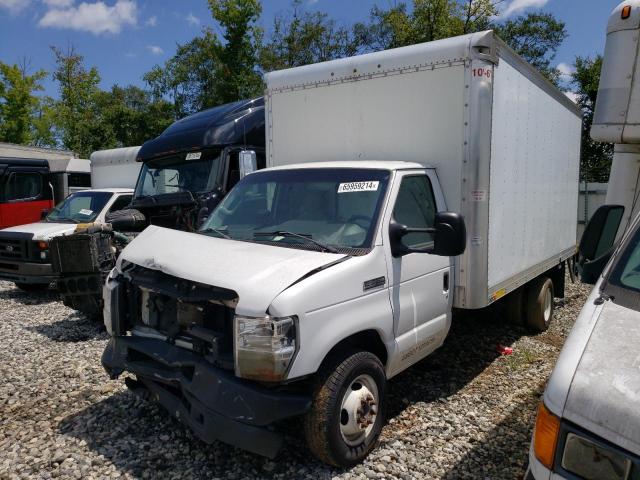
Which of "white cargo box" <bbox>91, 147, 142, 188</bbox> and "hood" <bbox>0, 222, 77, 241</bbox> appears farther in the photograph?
"white cargo box" <bbox>91, 147, 142, 188</bbox>

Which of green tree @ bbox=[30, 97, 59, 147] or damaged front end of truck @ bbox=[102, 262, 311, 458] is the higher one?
green tree @ bbox=[30, 97, 59, 147]

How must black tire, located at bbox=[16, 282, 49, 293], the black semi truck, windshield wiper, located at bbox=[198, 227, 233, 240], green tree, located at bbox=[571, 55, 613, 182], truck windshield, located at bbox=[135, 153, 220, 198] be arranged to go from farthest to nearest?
green tree, located at bbox=[571, 55, 613, 182] → black tire, located at bbox=[16, 282, 49, 293] → truck windshield, located at bbox=[135, 153, 220, 198] → the black semi truck → windshield wiper, located at bbox=[198, 227, 233, 240]

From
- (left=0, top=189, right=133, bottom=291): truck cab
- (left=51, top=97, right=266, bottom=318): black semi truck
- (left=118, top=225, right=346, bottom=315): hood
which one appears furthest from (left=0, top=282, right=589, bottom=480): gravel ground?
(left=0, top=189, right=133, bottom=291): truck cab

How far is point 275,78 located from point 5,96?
108 ft

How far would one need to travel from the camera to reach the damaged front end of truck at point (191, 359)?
2.95 meters

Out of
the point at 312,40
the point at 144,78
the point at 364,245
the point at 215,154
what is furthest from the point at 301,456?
the point at 144,78

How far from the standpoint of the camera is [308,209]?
4070 mm

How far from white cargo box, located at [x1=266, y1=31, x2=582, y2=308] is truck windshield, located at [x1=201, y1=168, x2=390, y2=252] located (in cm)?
90

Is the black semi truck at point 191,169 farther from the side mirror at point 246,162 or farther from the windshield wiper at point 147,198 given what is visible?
the side mirror at point 246,162

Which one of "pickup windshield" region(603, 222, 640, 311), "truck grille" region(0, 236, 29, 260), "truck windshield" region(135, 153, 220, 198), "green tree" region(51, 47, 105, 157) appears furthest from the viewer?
"green tree" region(51, 47, 105, 157)

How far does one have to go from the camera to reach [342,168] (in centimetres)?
420

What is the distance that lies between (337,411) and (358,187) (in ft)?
5.52

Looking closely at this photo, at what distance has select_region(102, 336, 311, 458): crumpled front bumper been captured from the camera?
9.61ft

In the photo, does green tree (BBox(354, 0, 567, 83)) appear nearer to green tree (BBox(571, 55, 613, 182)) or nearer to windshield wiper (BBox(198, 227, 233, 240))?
green tree (BBox(571, 55, 613, 182))
